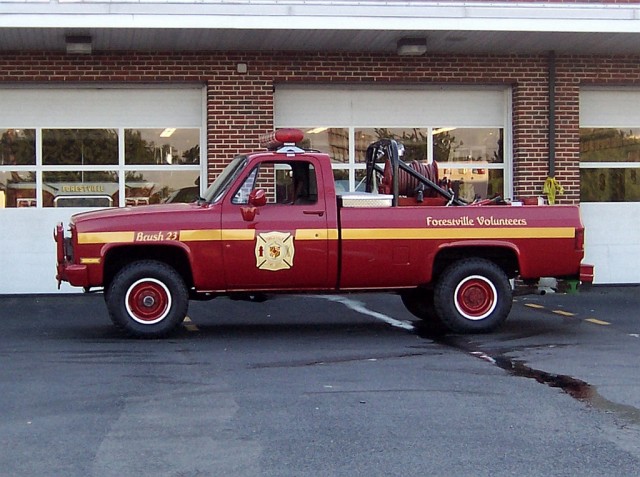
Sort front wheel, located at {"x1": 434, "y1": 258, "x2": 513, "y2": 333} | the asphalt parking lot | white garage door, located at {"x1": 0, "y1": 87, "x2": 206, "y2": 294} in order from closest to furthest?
the asphalt parking lot → front wheel, located at {"x1": 434, "y1": 258, "x2": 513, "y2": 333} → white garage door, located at {"x1": 0, "y1": 87, "x2": 206, "y2": 294}

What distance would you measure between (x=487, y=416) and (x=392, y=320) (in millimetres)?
5509

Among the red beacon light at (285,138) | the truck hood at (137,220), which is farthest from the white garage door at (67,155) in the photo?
the truck hood at (137,220)

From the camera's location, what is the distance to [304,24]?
13.8 meters

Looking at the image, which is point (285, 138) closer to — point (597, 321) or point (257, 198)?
point (257, 198)

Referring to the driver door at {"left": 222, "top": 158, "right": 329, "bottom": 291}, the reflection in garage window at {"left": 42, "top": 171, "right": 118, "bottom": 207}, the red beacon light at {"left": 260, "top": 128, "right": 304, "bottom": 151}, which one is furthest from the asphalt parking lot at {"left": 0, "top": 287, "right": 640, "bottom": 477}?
the reflection in garage window at {"left": 42, "top": 171, "right": 118, "bottom": 207}

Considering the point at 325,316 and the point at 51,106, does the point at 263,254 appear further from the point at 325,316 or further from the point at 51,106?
the point at 51,106

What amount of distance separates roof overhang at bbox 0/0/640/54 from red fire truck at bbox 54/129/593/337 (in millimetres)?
3443

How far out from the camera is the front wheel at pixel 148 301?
1022 cm

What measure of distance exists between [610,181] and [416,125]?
340cm

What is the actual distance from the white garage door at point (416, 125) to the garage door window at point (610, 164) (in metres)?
1.31

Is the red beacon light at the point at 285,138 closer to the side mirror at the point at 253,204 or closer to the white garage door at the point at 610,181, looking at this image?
the side mirror at the point at 253,204

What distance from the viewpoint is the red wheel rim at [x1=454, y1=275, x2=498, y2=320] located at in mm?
10734

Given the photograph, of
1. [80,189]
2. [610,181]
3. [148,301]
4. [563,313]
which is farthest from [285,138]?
[610,181]

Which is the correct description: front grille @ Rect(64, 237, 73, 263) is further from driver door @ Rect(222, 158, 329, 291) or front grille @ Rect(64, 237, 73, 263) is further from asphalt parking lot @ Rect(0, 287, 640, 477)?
driver door @ Rect(222, 158, 329, 291)
